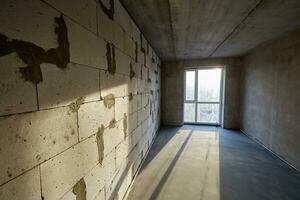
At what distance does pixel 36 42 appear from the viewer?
32.4 inches

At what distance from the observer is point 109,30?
5.35 feet

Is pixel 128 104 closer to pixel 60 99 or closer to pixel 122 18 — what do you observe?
pixel 122 18

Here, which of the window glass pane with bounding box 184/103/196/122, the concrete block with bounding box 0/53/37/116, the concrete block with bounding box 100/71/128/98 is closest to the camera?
the concrete block with bounding box 0/53/37/116

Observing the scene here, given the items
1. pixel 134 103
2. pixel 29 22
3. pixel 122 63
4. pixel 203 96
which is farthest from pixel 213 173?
pixel 203 96

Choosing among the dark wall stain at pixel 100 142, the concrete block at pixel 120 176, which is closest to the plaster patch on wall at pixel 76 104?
the dark wall stain at pixel 100 142

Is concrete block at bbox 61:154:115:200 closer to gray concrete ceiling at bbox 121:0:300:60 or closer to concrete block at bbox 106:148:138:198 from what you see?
concrete block at bbox 106:148:138:198

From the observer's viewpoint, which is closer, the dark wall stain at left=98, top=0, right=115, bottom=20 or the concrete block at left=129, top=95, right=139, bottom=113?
the dark wall stain at left=98, top=0, right=115, bottom=20

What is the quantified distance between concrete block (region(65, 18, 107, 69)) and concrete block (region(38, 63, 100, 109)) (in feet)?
0.21

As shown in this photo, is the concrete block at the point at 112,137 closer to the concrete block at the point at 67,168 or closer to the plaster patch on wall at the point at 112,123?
the plaster patch on wall at the point at 112,123

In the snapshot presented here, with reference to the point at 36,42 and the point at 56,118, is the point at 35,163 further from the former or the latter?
the point at 36,42

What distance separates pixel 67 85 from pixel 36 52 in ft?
0.91

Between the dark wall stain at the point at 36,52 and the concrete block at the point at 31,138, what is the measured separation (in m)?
0.21

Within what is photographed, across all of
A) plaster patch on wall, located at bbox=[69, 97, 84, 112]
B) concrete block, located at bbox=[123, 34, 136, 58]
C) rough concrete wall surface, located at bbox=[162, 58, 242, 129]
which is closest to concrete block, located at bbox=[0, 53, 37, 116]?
plaster patch on wall, located at bbox=[69, 97, 84, 112]

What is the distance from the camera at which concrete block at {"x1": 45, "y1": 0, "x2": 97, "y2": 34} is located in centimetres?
98
